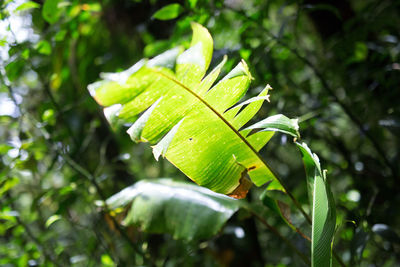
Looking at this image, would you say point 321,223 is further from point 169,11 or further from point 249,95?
point 169,11

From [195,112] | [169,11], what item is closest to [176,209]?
[195,112]

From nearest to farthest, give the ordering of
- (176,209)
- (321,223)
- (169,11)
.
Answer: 1. (321,223)
2. (176,209)
3. (169,11)

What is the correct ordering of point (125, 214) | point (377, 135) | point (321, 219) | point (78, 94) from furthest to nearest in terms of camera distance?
1. point (78, 94)
2. point (377, 135)
3. point (125, 214)
4. point (321, 219)

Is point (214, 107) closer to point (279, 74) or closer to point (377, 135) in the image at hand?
point (279, 74)

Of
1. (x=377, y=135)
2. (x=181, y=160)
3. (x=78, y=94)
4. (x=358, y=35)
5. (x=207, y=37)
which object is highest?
(x=207, y=37)

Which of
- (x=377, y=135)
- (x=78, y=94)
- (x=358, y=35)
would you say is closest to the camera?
(x=358, y=35)

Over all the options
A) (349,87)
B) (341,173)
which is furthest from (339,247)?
(349,87)
